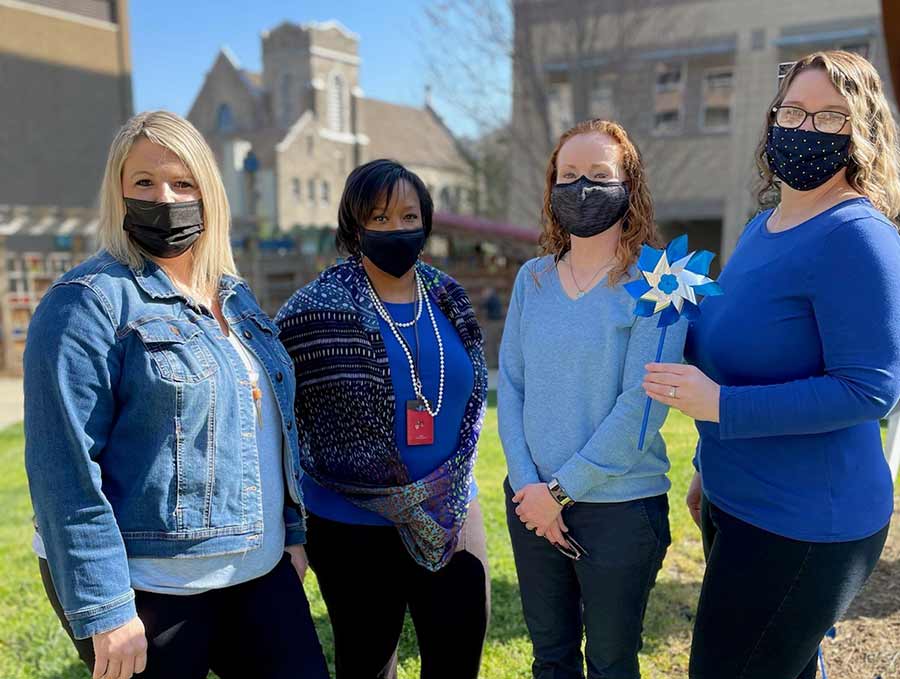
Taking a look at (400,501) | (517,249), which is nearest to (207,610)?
(400,501)

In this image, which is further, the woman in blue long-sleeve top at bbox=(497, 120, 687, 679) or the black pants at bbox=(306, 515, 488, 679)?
the black pants at bbox=(306, 515, 488, 679)

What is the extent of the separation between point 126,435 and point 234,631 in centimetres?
68

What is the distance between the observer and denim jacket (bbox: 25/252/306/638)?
5.53ft

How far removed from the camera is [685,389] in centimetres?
185

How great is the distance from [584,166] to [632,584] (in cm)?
135

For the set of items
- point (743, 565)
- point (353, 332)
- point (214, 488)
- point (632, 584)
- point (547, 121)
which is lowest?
point (632, 584)

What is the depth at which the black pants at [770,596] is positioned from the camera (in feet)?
5.90

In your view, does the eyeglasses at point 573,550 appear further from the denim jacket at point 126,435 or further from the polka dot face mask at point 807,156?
the polka dot face mask at point 807,156

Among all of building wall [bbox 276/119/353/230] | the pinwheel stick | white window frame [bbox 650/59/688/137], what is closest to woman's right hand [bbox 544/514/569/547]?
the pinwheel stick

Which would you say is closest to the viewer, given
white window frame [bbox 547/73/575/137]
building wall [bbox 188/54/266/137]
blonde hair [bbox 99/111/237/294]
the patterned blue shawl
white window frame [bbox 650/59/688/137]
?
blonde hair [bbox 99/111/237/294]

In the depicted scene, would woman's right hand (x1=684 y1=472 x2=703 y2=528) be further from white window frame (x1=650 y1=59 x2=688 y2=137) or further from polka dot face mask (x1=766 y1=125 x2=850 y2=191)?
white window frame (x1=650 y1=59 x2=688 y2=137)

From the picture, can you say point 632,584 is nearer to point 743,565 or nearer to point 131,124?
point 743,565

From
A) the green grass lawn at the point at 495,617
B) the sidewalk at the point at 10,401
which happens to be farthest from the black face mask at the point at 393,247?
the sidewalk at the point at 10,401

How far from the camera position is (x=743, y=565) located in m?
1.88
